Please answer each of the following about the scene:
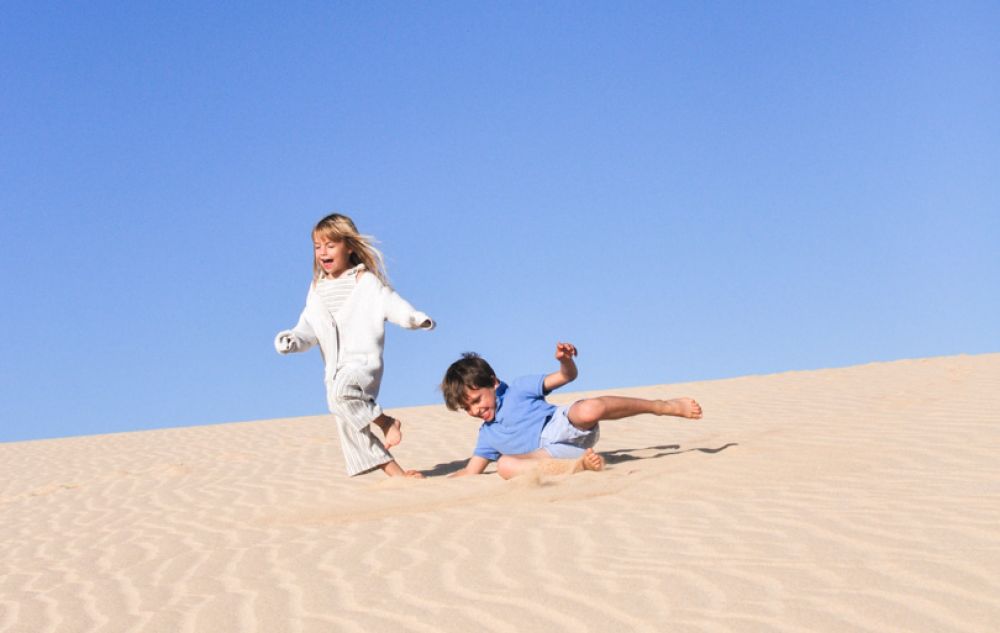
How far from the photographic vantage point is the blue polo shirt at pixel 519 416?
6.70m

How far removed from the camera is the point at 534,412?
671cm

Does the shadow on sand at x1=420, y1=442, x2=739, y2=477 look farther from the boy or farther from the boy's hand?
the boy's hand

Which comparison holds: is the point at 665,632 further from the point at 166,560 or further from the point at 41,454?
the point at 41,454

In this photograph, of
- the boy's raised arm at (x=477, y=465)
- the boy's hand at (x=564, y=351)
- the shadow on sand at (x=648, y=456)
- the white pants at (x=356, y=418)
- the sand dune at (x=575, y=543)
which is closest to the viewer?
the sand dune at (x=575, y=543)

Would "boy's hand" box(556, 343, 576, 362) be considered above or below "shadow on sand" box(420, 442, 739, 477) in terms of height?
above

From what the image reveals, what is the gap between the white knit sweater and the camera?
25.0ft

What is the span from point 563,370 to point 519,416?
0.47 meters

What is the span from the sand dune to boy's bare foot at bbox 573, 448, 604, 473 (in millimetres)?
157

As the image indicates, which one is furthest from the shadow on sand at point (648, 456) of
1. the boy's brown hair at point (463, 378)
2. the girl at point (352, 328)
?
the girl at point (352, 328)

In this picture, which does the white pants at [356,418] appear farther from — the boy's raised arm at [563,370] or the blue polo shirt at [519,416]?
the boy's raised arm at [563,370]

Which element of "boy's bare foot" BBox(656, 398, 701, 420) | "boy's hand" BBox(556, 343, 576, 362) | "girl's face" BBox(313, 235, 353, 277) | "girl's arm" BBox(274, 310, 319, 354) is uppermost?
"girl's face" BBox(313, 235, 353, 277)

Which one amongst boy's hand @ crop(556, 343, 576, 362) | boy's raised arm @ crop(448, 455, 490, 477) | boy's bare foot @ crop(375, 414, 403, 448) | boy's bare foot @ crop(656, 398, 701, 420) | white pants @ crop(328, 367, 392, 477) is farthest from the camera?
boy's bare foot @ crop(375, 414, 403, 448)

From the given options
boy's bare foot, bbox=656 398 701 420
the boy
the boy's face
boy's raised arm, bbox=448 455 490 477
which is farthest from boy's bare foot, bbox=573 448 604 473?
boy's raised arm, bbox=448 455 490 477

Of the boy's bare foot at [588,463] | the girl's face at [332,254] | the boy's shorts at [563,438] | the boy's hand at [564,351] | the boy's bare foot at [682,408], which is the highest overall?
the girl's face at [332,254]
